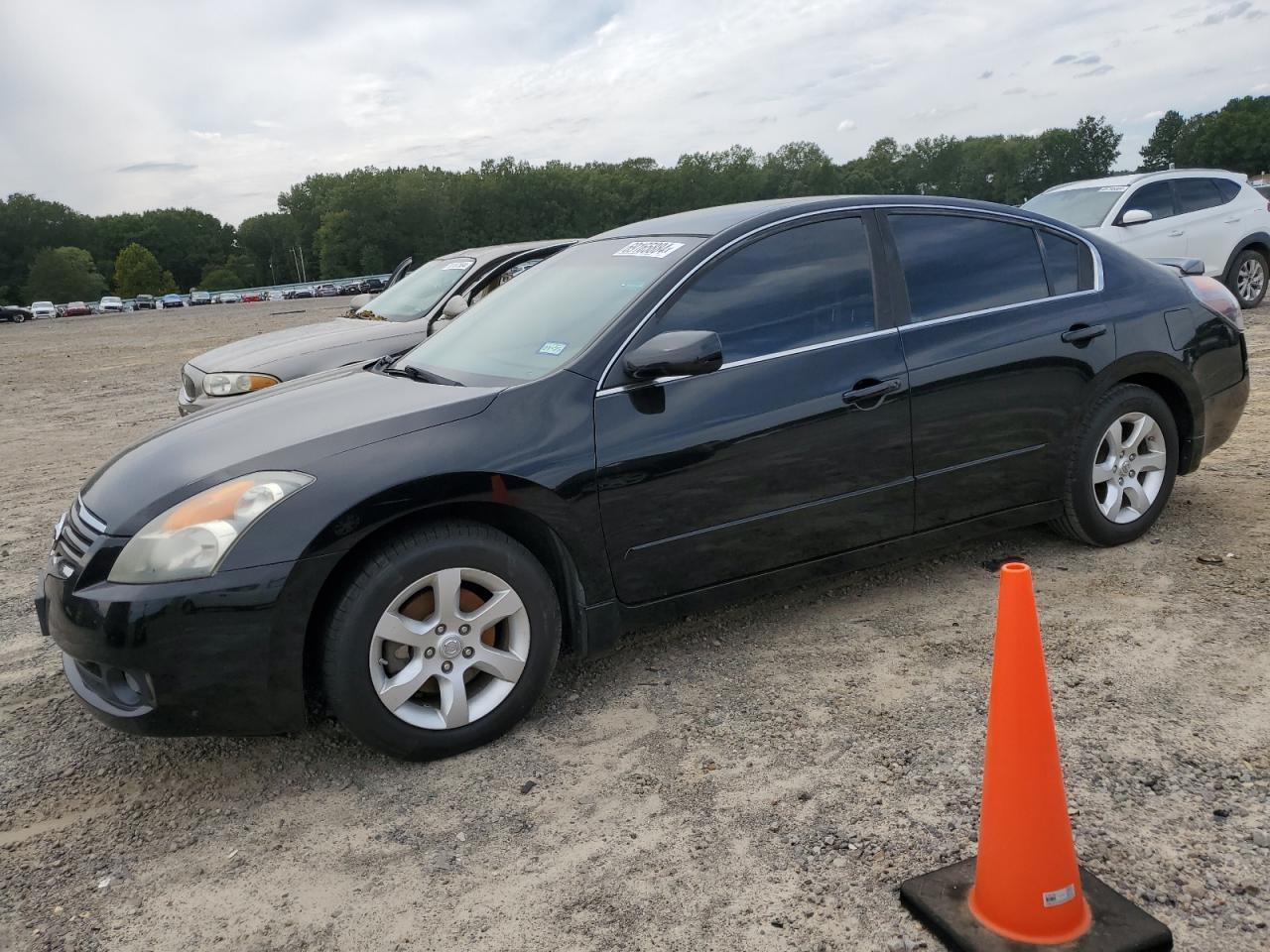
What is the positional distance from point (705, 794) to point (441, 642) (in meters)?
0.91

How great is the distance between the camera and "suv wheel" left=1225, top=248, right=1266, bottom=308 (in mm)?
12664

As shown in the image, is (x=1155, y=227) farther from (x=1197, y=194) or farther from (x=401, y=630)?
(x=401, y=630)

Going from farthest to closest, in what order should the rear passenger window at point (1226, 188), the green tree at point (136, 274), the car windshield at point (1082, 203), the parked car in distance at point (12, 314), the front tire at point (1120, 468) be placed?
the green tree at point (136, 274), the parked car in distance at point (12, 314), the rear passenger window at point (1226, 188), the car windshield at point (1082, 203), the front tire at point (1120, 468)

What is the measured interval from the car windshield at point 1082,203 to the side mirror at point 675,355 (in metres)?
9.52

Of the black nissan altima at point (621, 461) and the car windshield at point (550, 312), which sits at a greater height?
the car windshield at point (550, 312)

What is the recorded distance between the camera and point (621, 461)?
132 inches

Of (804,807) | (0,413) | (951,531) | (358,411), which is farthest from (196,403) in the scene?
(0,413)

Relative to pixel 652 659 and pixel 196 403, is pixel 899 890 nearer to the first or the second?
pixel 652 659

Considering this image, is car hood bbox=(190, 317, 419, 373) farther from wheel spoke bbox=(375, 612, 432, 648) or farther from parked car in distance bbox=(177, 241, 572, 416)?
wheel spoke bbox=(375, 612, 432, 648)

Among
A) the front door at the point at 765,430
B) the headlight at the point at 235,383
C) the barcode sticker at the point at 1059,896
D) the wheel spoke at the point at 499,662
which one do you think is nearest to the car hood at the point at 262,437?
the front door at the point at 765,430

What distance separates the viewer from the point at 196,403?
7.07m

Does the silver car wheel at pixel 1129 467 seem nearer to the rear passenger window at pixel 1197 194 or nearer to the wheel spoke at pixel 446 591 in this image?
the wheel spoke at pixel 446 591

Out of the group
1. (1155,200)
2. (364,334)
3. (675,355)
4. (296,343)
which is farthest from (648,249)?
(1155,200)

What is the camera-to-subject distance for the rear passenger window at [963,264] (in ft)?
13.3
